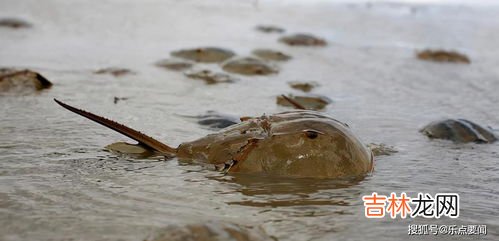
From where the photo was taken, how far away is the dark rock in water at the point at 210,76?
557 cm

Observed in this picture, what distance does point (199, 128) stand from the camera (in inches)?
146

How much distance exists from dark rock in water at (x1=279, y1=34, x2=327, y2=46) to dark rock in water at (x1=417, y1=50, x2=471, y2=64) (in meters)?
1.55

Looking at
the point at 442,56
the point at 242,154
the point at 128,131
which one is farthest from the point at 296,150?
→ the point at 442,56

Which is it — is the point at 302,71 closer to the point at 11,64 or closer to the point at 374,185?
the point at 11,64

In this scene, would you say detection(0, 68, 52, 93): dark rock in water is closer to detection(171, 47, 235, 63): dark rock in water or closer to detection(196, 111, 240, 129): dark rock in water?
detection(196, 111, 240, 129): dark rock in water

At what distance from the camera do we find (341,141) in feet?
8.63

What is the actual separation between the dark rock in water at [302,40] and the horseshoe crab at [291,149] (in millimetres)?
6426

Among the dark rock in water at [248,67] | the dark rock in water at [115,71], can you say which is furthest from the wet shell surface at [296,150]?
the dark rock in water at [248,67]

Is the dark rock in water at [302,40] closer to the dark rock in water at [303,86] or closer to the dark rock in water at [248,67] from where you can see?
the dark rock in water at [248,67]

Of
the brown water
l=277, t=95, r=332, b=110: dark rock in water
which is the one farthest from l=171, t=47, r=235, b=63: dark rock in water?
l=277, t=95, r=332, b=110: dark rock in water

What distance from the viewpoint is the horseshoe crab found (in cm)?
261

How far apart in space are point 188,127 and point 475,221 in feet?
6.19

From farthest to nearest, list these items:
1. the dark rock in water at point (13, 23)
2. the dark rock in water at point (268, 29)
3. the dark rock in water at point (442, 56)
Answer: the dark rock in water at point (268, 29), the dark rock in water at point (13, 23), the dark rock in water at point (442, 56)

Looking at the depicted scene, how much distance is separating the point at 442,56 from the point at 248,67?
10.3 ft
